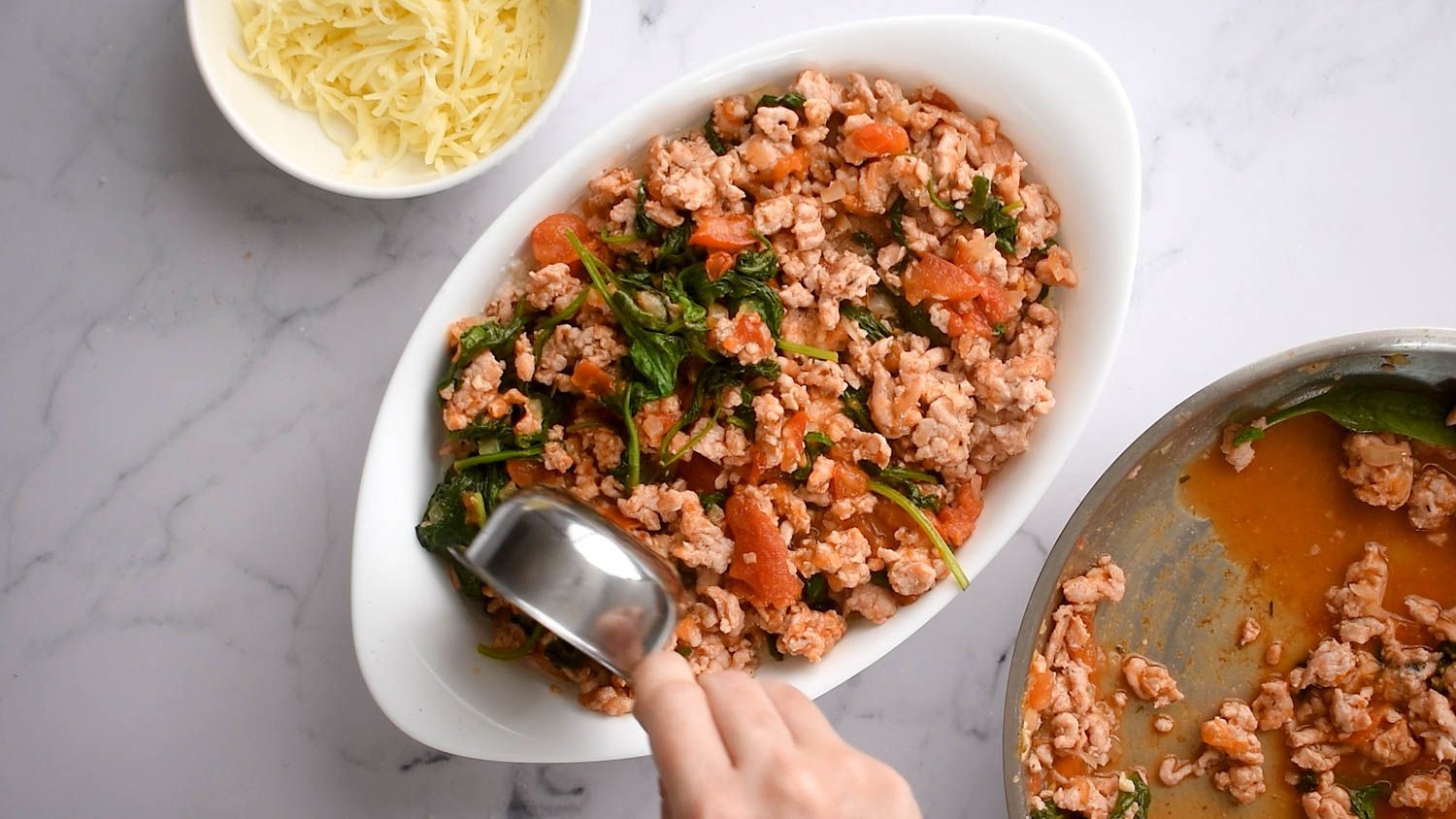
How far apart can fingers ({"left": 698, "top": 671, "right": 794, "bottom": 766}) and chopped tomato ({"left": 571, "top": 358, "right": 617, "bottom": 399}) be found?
0.82 metres

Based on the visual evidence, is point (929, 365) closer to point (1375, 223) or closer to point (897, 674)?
point (897, 674)

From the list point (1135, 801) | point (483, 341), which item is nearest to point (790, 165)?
point (483, 341)

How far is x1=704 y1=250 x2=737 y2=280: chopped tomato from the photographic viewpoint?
2809 mm

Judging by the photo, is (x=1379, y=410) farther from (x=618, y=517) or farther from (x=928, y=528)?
(x=618, y=517)

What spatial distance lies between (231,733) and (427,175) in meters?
1.73

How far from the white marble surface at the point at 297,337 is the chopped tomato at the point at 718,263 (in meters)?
0.79

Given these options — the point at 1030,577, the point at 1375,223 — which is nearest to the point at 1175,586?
the point at 1030,577

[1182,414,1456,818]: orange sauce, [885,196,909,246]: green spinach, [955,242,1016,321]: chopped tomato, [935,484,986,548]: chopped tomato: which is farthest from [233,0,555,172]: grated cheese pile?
[1182,414,1456,818]: orange sauce

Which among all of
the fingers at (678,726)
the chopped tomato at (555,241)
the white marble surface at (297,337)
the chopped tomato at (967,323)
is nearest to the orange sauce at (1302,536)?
the white marble surface at (297,337)

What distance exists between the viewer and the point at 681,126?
291cm

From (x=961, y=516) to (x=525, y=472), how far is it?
109cm

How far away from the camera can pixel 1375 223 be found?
11.2 ft

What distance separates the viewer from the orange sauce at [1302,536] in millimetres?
3145

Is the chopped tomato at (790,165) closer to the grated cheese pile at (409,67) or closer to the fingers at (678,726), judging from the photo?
the grated cheese pile at (409,67)
